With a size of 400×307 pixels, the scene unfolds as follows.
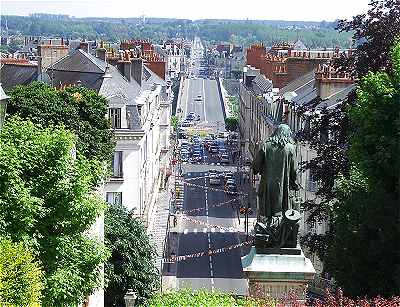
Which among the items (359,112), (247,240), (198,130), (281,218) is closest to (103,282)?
(359,112)

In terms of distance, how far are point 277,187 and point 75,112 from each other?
100 feet

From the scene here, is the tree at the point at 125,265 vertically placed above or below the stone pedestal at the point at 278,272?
below

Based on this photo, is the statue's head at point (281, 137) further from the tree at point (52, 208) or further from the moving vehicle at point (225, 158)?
the moving vehicle at point (225, 158)

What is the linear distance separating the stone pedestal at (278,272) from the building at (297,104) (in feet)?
36.8

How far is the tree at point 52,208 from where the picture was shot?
29562 millimetres

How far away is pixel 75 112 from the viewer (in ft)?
167

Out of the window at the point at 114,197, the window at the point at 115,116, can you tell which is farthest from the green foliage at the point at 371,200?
the window at the point at 114,197

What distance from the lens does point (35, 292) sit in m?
26.5

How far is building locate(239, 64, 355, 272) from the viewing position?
193 ft

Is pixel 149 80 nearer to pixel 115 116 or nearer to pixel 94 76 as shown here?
pixel 94 76

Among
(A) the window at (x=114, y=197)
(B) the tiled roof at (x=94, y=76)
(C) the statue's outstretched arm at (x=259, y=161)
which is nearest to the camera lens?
(C) the statue's outstretched arm at (x=259, y=161)

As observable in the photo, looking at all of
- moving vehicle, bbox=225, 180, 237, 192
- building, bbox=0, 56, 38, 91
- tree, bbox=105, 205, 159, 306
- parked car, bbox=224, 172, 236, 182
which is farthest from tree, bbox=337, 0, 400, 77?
parked car, bbox=224, 172, 236, 182

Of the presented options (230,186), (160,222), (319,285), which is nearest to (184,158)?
(230,186)

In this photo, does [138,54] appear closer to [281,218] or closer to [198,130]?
[281,218]
